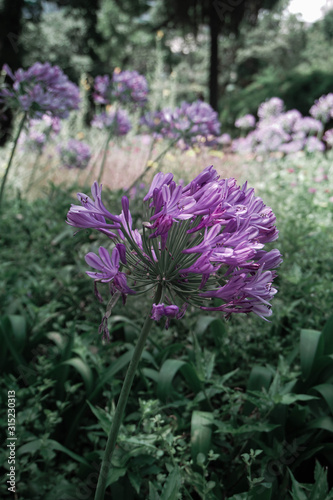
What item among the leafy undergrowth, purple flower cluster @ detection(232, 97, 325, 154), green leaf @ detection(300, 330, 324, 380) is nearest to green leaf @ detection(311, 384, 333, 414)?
the leafy undergrowth

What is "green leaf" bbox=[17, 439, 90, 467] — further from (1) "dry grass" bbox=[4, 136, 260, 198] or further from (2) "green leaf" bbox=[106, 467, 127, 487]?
(1) "dry grass" bbox=[4, 136, 260, 198]

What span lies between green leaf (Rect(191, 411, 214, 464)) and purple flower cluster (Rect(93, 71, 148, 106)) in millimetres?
3217

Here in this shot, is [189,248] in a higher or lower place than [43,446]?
higher

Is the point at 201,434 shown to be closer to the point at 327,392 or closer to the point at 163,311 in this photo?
the point at 327,392

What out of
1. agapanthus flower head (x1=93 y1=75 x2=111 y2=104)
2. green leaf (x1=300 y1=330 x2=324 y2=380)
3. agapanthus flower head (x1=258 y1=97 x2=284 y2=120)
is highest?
agapanthus flower head (x1=258 y1=97 x2=284 y2=120)

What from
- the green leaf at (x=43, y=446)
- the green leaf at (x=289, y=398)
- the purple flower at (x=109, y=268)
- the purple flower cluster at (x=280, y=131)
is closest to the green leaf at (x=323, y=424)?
the green leaf at (x=289, y=398)

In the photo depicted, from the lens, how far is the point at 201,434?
1.55 metres

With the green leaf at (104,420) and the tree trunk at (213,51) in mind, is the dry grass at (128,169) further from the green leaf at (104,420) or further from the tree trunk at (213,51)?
the tree trunk at (213,51)

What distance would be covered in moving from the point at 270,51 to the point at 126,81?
81.3 feet

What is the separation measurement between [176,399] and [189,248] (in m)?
1.12

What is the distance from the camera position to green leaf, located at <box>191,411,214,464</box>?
1.52 metres

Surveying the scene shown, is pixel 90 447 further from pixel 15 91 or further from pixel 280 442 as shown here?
pixel 15 91

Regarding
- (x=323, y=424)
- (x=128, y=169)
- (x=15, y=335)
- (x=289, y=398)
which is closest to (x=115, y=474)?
(x=289, y=398)

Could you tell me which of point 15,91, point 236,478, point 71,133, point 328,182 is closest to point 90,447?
point 236,478
